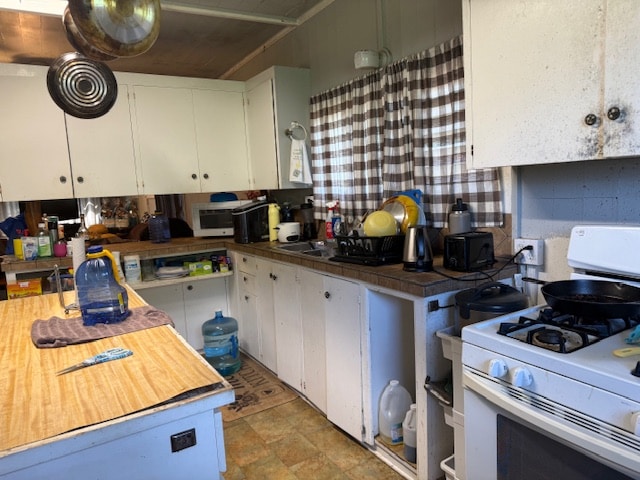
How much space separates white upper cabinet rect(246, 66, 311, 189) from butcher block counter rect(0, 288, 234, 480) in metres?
2.23

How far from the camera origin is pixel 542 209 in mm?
1808

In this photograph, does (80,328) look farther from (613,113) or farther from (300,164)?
(300,164)

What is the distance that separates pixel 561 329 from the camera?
125 cm

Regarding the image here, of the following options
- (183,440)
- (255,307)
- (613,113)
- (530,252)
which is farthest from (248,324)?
(613,113)

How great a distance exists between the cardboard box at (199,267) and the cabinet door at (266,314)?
0.55 metres

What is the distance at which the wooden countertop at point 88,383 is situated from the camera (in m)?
0.97

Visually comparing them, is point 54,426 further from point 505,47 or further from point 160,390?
point 505,47

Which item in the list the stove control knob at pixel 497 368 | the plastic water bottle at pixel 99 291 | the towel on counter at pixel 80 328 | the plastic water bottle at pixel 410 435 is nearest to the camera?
the stove control knob at pixel 497 368

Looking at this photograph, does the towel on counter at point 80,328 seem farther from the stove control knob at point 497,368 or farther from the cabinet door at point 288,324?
the stove control knob at point 497,368

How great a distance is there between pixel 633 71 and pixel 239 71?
390 cm

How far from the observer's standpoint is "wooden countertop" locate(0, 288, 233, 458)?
3.19 ft

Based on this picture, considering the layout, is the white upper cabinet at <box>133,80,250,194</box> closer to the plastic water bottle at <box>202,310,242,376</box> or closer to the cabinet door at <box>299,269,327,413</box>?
the plastic water bottle at <box>202,310,242,376</box>

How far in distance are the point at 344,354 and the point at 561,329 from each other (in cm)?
115

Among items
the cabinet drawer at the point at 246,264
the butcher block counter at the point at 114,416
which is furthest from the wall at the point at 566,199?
the cabinet drawer at the point at 246,264
